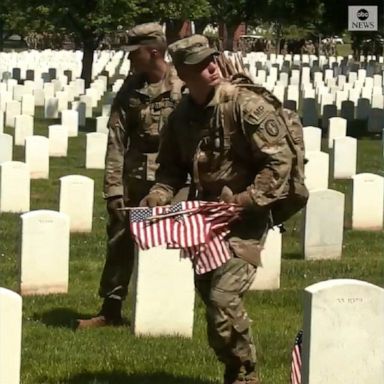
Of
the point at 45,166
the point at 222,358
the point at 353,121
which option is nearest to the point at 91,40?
the point at 353,121

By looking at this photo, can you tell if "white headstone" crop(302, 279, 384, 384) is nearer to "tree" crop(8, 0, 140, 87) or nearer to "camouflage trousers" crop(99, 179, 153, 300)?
"camouflage trousers" crop(99, 179, 153, 300)

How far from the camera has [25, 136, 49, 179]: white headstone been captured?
59.2ft

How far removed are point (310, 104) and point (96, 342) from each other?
1964cm

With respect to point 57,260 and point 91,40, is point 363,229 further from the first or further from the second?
point 91,40

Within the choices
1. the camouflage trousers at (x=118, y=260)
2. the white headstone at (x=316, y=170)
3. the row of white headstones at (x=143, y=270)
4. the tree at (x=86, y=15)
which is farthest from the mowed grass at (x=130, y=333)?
the tree at (x=86, y=15)

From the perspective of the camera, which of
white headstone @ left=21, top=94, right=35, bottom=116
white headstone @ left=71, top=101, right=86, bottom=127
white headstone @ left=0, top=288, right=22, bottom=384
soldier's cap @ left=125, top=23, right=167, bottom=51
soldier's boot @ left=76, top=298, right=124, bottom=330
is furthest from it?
white headstone @ left=21, top=94, right=35, bottom=116

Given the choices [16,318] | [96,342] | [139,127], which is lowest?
[96,342]

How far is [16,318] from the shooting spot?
19.7 ft

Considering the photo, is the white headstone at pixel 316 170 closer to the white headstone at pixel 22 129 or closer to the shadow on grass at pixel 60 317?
the white headstone at pixel 22 129

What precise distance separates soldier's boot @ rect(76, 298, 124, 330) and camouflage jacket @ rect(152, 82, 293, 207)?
2030mm

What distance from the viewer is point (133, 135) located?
8.47 metres

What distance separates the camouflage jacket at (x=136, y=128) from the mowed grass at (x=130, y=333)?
0.88 meters

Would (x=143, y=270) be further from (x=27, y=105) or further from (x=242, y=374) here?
(x=27, y=105)

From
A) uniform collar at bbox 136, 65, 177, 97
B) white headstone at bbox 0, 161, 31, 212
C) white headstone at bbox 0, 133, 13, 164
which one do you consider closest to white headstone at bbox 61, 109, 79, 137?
white headstone at bbox 0, 133, 13, 164
